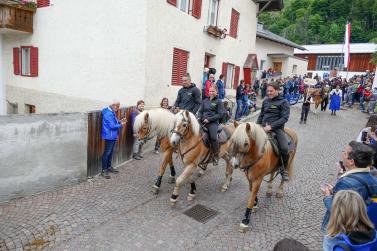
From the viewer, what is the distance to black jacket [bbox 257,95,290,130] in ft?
18.0

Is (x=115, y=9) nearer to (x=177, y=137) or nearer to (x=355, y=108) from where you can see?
(x=177, y=137)

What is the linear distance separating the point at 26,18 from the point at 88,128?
1007cm

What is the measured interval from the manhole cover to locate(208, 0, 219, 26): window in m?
10.8

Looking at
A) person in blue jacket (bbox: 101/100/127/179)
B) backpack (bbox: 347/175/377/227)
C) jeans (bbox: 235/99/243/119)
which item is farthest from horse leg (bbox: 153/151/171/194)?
jeans (bbox: 235/99/243/119)

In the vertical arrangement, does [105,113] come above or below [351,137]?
above

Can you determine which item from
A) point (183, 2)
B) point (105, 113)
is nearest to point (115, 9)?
point (183, 2)

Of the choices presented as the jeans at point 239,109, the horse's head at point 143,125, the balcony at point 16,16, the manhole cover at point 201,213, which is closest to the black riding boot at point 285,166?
the manhole cover at point 201,213

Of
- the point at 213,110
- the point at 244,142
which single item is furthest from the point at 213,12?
the point at 244,142

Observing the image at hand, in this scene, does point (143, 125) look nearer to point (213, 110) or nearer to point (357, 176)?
point (213, 110)

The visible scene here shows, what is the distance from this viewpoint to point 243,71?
18.6 meters

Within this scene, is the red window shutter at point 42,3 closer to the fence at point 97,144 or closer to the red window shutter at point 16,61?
the red window shutter at point 16,61

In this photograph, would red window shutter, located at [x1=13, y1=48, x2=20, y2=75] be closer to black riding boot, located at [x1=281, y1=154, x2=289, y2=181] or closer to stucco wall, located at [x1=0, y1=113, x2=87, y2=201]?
stucco wall, located at [x1=0, y1=113, x2=87, y2=201]

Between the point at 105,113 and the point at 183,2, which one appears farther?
the point at 183,2

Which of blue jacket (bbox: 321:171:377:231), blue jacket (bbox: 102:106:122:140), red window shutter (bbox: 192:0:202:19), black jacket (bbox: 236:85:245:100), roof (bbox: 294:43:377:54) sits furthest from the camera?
roof (bbox: 294:43:377:54)
